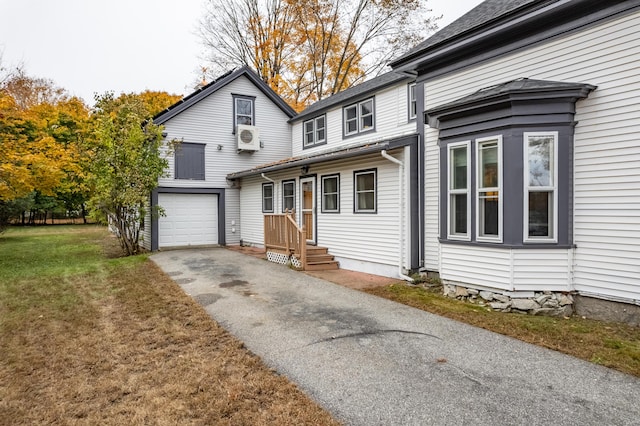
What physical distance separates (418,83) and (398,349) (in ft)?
19.9

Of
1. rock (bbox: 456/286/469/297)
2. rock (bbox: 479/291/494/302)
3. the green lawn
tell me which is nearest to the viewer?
the green lawn

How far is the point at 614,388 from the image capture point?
333 centimetres

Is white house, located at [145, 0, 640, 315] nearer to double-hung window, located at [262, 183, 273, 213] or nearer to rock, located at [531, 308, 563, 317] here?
rock, located at [531, 308, 563, 317]

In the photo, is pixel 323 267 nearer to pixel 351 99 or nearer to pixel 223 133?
pixel 351 99

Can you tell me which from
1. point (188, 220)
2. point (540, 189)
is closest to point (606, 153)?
point (540, 189)

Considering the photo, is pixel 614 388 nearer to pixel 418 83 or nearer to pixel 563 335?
pixel 563 335

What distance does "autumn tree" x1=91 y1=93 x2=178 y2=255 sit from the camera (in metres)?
11.3

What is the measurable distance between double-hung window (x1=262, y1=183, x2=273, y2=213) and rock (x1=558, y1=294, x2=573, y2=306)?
9675mm

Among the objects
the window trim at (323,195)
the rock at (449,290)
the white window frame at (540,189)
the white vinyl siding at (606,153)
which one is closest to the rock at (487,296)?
the rock at (449,290)

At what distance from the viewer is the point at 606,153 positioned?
207 inches

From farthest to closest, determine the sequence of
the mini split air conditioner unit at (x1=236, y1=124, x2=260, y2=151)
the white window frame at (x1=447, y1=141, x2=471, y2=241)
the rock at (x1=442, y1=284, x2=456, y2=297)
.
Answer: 1. the mini split air conditioner unit at (x1=236, y1=124, x2=260, y2=151)
2. the rock at (x1=442, y1=284, x2=456, y2=297)
3. the white window frame at (x1=447, y1=141, x2=471, y2=241)

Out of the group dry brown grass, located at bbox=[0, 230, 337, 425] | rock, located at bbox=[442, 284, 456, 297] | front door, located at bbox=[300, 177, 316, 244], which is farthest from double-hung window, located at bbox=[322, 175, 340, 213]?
dry brown grass, located at bbox=[0, 230, 337, 425]

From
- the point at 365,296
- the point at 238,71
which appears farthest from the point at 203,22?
the point at 365,296

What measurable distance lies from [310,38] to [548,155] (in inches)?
848
